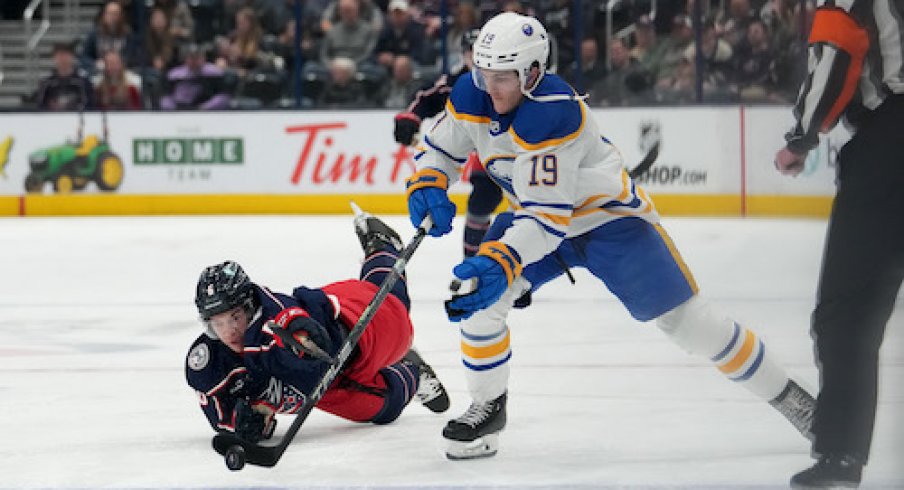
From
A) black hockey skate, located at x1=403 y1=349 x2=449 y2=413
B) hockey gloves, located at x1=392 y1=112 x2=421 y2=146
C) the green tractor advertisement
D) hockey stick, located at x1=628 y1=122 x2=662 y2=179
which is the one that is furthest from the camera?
the green tractor advertisement

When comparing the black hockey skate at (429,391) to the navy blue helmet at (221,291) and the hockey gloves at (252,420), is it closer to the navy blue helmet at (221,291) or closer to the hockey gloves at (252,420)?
the hockey gloves at (252,420)

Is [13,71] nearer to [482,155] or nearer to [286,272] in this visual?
[286,272]

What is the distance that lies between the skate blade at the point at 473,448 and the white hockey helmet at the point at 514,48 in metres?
0.78

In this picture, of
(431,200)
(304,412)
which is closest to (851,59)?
(431,200)

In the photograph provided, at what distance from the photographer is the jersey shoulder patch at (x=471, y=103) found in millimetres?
3404

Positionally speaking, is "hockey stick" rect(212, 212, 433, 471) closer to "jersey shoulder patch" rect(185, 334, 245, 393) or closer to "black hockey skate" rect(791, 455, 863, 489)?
"jersey shoulder patch" rect(185, 334, 245, 393)

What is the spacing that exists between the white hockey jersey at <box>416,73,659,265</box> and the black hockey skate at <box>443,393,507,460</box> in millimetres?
413

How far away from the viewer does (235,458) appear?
3.17 m

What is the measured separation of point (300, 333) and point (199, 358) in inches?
12.6

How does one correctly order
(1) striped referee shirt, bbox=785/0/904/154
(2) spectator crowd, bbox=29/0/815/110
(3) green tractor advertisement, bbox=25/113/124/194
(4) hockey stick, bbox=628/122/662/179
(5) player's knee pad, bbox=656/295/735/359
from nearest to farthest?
(1) striped referee shirt, bbox=785/0/904/154
(5) player's knee pad, bbox=656/295/735/359
(2) spectator crowd, bbox=29/0/815/110
(4) hockey stick, bbox=628/122/662/179
(3) green tractor advertisement, bbox=25/113/124/194

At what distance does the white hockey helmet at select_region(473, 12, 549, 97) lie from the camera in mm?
3188

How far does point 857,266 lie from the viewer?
273 cm

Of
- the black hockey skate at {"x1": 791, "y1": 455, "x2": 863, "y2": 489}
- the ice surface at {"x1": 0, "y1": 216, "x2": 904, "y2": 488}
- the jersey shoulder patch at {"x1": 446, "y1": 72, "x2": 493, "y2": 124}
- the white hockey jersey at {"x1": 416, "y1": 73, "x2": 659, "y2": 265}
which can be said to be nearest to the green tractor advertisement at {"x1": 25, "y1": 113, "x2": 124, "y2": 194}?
the ice surface at {"x1": 0, "y1": 216, "x2": 904, "y2": 488}

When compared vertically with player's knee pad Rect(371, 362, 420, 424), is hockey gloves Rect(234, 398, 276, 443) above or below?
above
